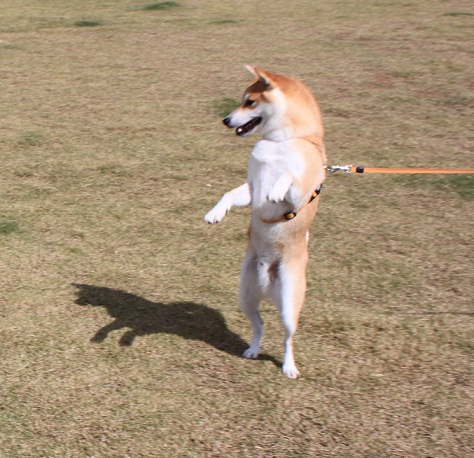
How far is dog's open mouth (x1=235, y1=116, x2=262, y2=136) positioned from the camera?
320 centimetres

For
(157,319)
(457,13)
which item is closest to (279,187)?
(157,319)

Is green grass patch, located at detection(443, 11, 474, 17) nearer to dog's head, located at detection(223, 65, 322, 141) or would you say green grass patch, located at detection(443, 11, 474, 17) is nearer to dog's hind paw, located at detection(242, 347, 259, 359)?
dog's head, located at detection(223, 65, 322, 141)

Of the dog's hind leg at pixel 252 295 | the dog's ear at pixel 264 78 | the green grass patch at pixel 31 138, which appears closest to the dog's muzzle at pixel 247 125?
the dog's ear at pixel 264 78

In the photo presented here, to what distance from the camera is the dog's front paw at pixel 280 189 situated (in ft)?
9.79

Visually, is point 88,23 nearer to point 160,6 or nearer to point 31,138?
point 160,6

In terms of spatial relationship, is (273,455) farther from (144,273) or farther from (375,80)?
(375,80)

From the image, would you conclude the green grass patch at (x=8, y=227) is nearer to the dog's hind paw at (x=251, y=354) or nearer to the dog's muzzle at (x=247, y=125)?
the dog's hind paw at (x=251, y=354)

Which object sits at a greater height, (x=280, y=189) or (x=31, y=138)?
(x=280, y=189)

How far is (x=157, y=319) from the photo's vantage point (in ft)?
13.0

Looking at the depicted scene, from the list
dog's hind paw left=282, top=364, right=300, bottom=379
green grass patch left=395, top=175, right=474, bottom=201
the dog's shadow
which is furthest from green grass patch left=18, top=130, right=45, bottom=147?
dog's hind paw left=282, top=364, right=300, bottom=379

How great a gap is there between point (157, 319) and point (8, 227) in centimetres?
146

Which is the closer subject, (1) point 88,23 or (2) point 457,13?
(1) point 88,23

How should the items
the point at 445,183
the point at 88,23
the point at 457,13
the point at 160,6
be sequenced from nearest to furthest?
the point at 445,183
the point at 88,23
the point at 457,13
the point at 160,6

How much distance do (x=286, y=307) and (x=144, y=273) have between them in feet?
4.25
